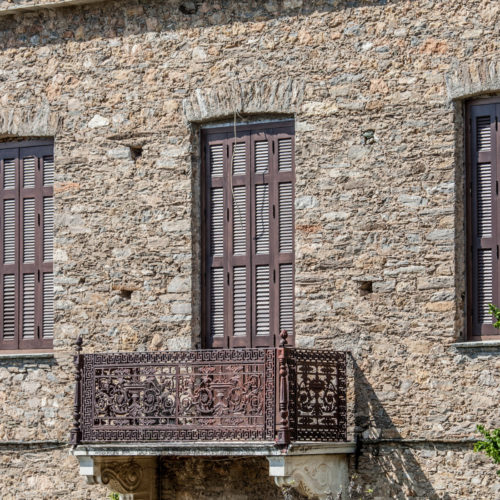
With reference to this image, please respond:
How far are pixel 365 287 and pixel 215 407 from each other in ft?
6.02

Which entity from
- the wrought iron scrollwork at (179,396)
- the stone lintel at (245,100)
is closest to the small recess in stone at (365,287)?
the wrought iron scrollwork at (179,396)

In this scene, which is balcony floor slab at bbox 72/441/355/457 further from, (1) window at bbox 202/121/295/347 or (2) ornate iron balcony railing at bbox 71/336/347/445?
(1) window at bbox 202/121/295/347

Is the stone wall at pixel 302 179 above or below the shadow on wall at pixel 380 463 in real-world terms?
above

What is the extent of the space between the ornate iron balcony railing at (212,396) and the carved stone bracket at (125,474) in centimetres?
30

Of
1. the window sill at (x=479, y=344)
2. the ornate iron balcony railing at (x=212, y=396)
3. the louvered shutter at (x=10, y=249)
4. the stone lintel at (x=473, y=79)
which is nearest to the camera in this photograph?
the ornate iron balcony railing at (x=212, y=396)

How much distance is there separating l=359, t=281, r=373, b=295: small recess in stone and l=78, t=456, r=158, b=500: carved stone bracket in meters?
2.65

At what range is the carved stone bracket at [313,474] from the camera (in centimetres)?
1326

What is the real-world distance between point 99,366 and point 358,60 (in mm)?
3723

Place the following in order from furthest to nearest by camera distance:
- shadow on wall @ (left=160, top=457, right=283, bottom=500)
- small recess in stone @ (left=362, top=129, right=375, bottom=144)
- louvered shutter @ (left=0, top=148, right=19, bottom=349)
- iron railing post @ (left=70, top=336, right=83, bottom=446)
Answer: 1. louvered shutter @ (left=0, top=148, right=19, bottom=349)
2. shadow on wall @ (left=160, top=457, right=283, bottom=500)
3. small recess in stone @ (left=362, top=129, right=375, bottom=144)
4. iron railing post @ (left=70, top=336, right=83, bottom=446)

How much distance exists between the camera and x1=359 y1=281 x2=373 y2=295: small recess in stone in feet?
46.6

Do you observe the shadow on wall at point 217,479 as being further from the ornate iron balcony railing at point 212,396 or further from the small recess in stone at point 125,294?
the small recess in stone at point 125,294

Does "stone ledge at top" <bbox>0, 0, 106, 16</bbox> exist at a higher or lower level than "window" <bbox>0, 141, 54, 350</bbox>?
higher

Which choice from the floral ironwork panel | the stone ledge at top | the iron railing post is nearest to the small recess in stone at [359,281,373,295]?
the floral ironwork panel

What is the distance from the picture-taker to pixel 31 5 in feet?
51.7
